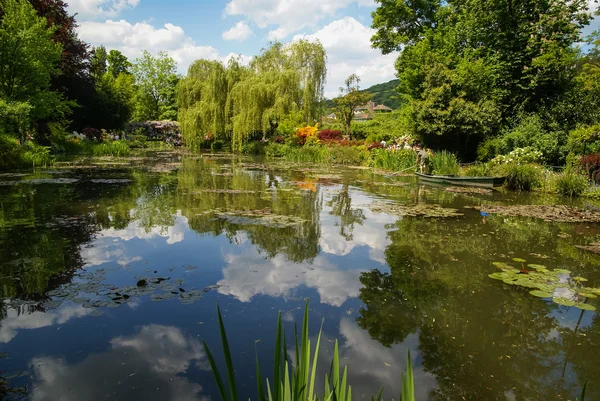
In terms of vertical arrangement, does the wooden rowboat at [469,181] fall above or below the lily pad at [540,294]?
above

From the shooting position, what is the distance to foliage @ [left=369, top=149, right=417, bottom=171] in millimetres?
18844

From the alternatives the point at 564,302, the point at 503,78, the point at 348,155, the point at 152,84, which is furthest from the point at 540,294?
the point at 152,84

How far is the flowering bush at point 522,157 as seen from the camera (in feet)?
47.5

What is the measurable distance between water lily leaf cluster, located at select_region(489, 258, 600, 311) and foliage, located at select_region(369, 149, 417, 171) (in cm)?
1336

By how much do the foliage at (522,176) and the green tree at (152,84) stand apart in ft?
148

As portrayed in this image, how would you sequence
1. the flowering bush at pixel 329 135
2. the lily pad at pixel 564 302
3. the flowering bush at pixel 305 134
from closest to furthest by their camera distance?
the lily pad at pixel 564 302, the flowering bush at pixel 305 134, the flowering bush at pixel 329 135

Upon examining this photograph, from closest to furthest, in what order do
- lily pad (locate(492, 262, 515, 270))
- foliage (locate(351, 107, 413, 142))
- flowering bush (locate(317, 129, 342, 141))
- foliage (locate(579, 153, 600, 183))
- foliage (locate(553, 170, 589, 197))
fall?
lily pad (locate(492, 262, 515, 270)), foliage (locate(553, 170, 589, 197)), foliage (locate(579, 153, 600, 183)), foliage (locate(351, 107, 413, 142)), flowering bush (locate(317, 129, 342, 141))

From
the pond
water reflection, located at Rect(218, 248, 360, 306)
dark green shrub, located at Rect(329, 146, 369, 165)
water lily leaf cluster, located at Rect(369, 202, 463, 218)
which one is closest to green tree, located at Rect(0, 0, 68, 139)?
the pond

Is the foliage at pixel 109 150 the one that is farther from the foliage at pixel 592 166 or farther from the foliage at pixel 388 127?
the foliage at pixel 592 166

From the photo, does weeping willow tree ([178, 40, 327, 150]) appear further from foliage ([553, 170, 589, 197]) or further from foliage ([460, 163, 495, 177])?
foliage ([553, 170, 589, 197])

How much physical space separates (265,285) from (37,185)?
9948mm

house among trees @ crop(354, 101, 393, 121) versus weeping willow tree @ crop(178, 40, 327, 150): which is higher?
house among trees @ crop(354, 101, 393, 121)

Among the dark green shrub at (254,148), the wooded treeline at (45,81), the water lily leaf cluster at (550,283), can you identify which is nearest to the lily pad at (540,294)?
the water lily leaf cluster at (550,283)

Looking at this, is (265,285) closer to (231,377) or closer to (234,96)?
(231,377)
